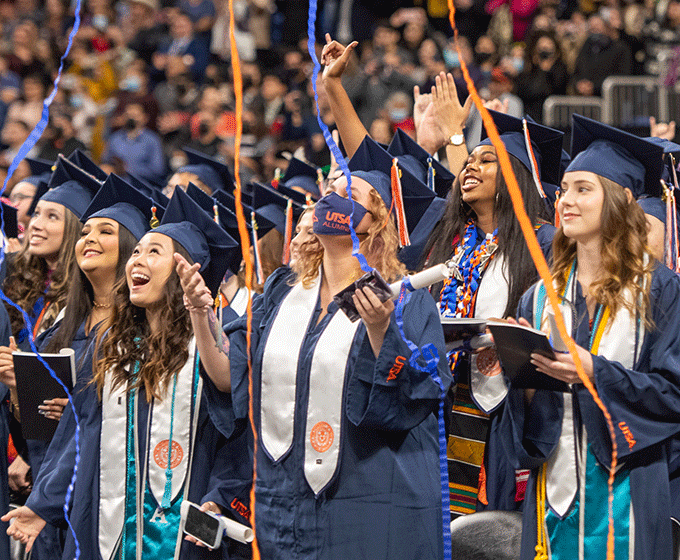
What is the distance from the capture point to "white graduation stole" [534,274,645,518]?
301 centimetres

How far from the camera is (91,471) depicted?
3.57 metres

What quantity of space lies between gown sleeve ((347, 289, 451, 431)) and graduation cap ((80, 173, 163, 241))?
1638 mm

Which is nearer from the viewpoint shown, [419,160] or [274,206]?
[419,160]

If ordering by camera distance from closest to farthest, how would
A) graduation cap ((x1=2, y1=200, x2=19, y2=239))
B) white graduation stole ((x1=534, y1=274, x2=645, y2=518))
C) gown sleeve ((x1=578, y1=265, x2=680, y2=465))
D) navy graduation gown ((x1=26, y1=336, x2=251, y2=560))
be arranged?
1. gown sleeve ((x1=578, y1=265, x2=680, y2=465))
2. white graduation stole ((x1=534, y1=274, x2=645, y2=518))
3. navy graduation gown ((x1=26, y1=336, x2=251, y2=560))
4. graduation cap ((x1=2, y1=200, x2=19, y2=239))

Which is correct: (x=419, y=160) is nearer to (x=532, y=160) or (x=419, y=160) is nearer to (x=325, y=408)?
(x=532, y=160)

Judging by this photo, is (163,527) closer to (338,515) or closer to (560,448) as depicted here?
(338,515)

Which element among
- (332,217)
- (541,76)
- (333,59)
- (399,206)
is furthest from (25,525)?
(541,76)

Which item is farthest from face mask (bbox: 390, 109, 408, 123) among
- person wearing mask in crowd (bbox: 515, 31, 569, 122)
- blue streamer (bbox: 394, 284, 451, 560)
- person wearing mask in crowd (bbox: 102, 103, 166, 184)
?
blue streamer (bbox: 394, 284, 451, 560)

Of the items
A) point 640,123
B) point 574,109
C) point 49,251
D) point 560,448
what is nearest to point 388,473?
point 560,448

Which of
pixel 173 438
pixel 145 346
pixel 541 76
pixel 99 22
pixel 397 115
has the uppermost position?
pixel 99 22

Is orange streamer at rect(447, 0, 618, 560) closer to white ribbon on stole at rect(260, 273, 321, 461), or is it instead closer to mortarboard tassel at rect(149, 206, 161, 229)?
white ribbon on stole at rect(260, 273, 321, 461)

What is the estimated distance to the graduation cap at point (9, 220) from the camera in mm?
5418

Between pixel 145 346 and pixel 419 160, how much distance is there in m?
1.58

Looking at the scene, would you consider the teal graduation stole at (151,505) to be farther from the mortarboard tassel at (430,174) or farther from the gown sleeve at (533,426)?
the mortarboard tassel at (430,174)
